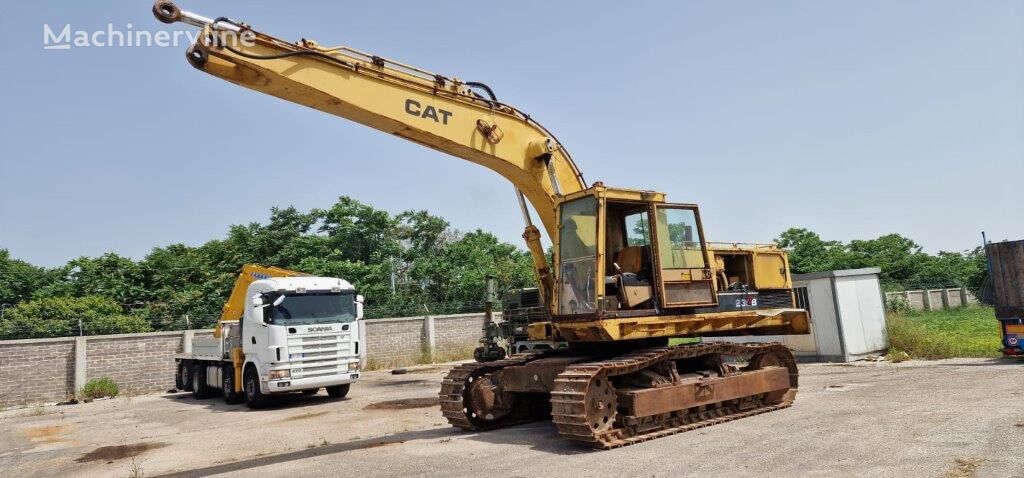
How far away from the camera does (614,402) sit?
7.55 m

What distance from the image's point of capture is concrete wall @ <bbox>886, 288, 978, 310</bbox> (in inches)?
1474

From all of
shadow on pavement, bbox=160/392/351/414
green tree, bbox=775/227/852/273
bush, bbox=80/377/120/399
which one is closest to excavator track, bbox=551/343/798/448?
shadow on pavement, bbox=160/392/351/414

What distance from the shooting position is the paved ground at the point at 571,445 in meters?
6.20

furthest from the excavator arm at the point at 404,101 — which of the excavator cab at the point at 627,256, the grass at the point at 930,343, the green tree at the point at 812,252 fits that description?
the green tree at the point at 812,252

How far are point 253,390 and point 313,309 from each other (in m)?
2.25

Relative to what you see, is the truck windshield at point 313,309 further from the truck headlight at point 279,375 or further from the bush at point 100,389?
the bush at point 100,389

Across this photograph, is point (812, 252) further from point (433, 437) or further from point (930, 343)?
point (433, 437)

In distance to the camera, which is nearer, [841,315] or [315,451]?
[315,451]

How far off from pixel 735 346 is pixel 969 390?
4.13 metres

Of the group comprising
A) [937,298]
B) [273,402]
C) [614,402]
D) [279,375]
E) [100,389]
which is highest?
[937,298]

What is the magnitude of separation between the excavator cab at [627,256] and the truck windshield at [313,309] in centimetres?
803

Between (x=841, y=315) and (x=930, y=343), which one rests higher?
(x=841, y=315)

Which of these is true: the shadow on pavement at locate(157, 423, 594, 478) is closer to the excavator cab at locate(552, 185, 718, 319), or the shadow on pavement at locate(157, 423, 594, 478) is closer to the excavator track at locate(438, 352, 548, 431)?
the excavator track at locate(438, 352, 548, 431)

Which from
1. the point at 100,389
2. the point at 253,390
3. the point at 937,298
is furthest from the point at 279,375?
the point at 937,298
